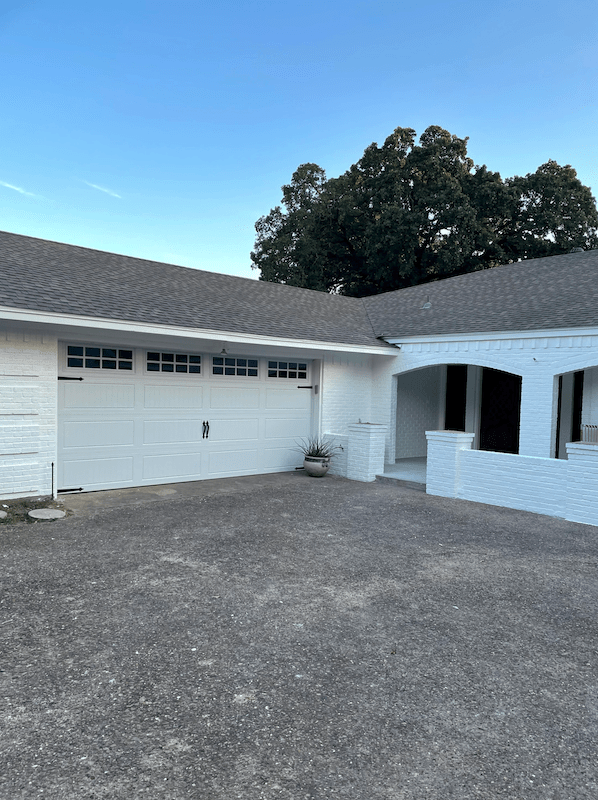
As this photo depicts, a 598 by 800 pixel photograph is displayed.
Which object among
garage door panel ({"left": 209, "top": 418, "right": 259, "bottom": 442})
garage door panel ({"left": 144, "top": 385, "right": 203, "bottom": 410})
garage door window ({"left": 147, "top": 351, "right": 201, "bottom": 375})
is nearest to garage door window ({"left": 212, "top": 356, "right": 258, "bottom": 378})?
garage door window ({"left": 147, "top": 351, "right": 201, "bottom": 375})

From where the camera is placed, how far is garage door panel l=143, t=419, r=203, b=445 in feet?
29.5

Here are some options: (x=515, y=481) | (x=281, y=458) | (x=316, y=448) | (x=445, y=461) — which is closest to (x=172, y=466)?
(x=281, y=458)

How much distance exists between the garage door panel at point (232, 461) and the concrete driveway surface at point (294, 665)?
3.53m

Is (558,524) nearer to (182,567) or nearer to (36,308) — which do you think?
(182,567)

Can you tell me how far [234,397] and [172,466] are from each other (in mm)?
1799

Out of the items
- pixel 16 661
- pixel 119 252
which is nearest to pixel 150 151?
pixel 119 252

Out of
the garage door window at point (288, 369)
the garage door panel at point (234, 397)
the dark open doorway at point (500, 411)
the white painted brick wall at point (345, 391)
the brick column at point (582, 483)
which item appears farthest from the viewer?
the dark open doorway at point (500, 411)

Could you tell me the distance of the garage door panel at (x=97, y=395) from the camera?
26.6ft

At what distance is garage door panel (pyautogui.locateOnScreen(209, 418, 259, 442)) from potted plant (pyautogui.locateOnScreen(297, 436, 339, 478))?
1189 mm

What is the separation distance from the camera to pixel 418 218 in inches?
909

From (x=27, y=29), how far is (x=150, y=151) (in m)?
5.87

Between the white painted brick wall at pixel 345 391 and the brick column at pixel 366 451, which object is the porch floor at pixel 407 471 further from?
the white painted brick wall at pixel 345 391

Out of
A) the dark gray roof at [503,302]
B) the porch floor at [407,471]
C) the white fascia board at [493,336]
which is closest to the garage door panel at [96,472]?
the porch floor at [407,471]

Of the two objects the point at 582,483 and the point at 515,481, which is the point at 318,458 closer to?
the point at 515,481
